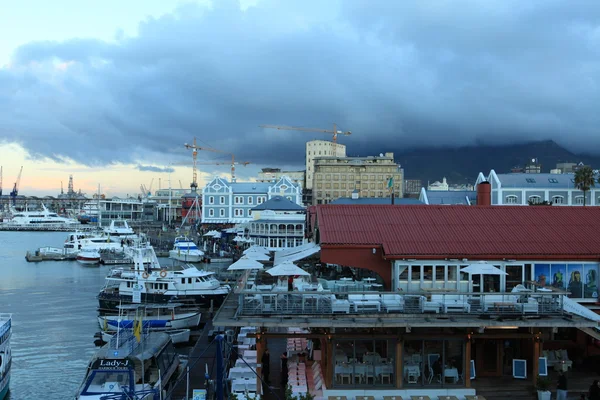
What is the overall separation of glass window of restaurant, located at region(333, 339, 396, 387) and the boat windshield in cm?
825

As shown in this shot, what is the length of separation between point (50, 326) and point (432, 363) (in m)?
32.9

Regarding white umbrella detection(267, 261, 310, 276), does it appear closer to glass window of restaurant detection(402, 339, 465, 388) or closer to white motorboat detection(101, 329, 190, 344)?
glass window of restaurant detection(402, 339, 465, 388)

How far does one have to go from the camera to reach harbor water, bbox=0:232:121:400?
3022 centimetres

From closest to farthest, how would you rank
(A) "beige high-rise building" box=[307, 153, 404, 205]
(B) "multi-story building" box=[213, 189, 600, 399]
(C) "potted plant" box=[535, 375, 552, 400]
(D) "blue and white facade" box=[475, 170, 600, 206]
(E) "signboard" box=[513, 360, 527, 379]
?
(C) "potted plant" box=[535, 375, 552, 400]
(B) "multi-story building" box=[213, 189, 600, 399]
(E) "signboard" box=[513, 360, 527, 379]
(D) "blue and white facade" box=[475, 170, 600, 206]
(A) "beige high-rise building" box=[307, 153, 404, 205]

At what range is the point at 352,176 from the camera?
17112cm

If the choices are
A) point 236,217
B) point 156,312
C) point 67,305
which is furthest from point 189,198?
point 156,312

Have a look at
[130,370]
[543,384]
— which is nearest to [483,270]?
[543,384]

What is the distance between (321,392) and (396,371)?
2.66 meters

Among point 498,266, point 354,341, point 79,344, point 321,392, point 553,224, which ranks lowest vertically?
point 79,344

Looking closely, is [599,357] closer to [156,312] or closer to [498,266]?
[498,266]

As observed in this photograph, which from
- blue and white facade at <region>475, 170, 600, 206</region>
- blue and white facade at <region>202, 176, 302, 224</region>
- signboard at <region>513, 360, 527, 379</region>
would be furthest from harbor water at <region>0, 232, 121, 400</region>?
blue and white facade at <region>475, 170, 600, 206</region>

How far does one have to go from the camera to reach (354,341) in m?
19.2

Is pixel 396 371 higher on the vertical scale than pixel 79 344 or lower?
higher

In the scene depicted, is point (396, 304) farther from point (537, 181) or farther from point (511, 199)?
point (537, 181)
